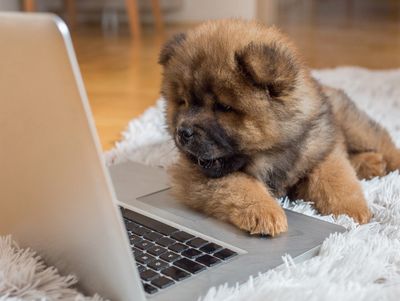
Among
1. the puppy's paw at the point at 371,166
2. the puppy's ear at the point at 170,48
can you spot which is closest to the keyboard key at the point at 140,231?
the puppy's ear at the point at 170,48

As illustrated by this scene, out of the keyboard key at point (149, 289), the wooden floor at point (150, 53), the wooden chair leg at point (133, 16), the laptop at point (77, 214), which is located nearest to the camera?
the laptop at point (77, 214)

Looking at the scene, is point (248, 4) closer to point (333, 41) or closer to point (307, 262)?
point (333, 41)

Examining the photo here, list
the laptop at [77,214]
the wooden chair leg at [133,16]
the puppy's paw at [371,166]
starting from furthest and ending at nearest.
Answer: the wooden chair leg at [133,16] < the puppy's paw at [371,166] < the laptop at [77,214]

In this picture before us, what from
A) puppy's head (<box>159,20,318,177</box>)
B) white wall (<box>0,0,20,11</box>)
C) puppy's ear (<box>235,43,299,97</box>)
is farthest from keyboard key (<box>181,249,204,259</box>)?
white wall (<box>0,0,20,11</box>)

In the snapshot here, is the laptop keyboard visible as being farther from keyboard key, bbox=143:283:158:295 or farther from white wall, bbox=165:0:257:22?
white wall, bbox=165:0:257:22

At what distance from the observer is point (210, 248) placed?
0.98 metres

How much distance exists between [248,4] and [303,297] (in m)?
3.73

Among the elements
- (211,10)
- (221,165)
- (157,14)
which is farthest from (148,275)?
(211,10)

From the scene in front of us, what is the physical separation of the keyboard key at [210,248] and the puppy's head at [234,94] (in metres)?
0.20

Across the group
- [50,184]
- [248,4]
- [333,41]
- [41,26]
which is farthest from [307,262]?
[248,4]

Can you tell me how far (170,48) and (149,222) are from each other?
36cm

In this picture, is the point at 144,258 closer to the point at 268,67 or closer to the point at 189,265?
the point at 189,265

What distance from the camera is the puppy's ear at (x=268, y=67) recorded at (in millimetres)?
1096

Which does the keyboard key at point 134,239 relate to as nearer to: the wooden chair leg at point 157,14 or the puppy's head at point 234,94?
the puppy's head at point 234,94
